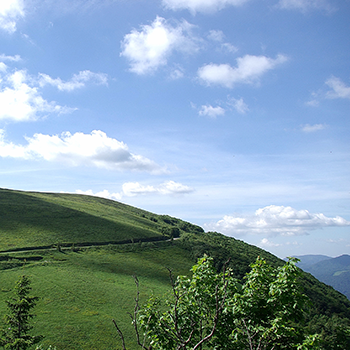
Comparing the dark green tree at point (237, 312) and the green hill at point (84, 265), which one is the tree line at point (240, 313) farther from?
the green hill at point (84, 265)

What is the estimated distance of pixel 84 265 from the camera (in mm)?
67188

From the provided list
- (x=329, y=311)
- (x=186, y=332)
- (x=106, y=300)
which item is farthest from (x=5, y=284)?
(x=329, y=311)

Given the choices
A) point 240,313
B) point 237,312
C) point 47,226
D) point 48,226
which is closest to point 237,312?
point 237,312

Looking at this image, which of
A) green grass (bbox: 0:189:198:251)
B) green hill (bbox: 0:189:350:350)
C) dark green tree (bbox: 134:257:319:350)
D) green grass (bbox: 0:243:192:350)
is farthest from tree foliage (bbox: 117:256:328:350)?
green grass (bbox: 0:189:198:251)

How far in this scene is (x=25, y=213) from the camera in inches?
3824

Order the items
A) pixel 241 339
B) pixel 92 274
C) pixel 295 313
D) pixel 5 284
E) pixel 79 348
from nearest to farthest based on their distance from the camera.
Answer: pixel 295 313 → pixel 241 339 → pixel 79 348 → pixel 5 284 → pixel 92 274

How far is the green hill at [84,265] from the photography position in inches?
1599

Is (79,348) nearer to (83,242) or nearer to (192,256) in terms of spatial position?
(83,242)

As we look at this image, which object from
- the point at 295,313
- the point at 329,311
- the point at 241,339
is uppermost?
the point at 295,313

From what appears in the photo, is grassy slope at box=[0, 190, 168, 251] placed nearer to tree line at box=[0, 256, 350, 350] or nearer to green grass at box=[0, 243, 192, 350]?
green grass at box=[0, 243, 192, 350]

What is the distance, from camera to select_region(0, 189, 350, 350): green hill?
4062 cm

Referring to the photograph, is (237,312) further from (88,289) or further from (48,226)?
(48,226)

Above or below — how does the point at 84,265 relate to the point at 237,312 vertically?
below

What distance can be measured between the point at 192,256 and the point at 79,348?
213 feet
